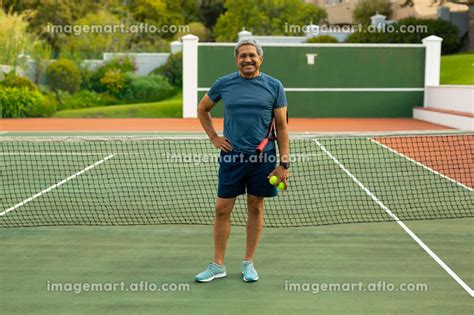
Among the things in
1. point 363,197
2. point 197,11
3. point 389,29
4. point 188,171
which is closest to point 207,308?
point 363,197

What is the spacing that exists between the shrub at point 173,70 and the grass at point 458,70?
1111 centimetres

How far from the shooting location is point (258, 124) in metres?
5.96

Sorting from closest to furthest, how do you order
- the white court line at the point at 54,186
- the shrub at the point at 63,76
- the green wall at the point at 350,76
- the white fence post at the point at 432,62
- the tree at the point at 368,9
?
the white court line at the point at 54,186 < the green wall at the point at 350,76 < the white fence post at the point at 432,62 < the shrub at the point at 63,76 < the tree at the point at 368,9

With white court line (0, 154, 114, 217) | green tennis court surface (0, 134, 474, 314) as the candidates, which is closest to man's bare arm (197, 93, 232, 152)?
green tennis court surface (0, 134, 474, 314)

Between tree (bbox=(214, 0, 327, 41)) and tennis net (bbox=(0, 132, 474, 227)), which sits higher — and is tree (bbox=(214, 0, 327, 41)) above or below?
above

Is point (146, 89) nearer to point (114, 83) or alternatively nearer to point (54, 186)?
point (114, 83)

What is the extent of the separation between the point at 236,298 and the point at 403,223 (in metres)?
3.34

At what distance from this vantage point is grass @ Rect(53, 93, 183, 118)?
26562 mm

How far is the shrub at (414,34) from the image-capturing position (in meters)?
34.6

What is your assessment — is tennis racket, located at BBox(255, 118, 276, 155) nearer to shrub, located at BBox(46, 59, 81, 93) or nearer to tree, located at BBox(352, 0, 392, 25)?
shrub, located at BBox(46, 59, 81, 93)

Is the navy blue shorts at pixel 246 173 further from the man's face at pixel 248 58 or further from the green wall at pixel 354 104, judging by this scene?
the green wall at pixel 354 104

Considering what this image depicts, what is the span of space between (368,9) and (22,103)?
2450cm

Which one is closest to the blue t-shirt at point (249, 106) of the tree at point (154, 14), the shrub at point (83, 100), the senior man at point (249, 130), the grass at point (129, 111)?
the senior man at point (249, 130)

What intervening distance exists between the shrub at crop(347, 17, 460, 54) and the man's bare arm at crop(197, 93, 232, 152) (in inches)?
1144
